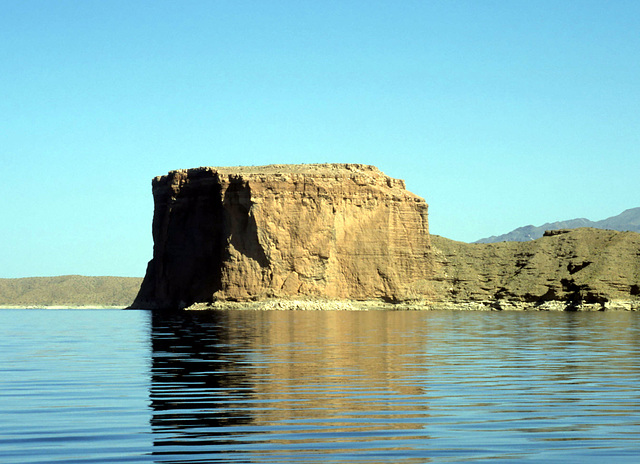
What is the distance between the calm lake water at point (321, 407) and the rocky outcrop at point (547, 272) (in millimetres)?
78995

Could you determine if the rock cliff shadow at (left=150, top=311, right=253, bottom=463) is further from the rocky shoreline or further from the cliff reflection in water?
the rocky shoreline

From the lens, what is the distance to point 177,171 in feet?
390

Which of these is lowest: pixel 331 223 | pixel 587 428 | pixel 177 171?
pixel 587 428

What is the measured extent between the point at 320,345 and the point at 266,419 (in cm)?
1871

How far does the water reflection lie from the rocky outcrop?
78482mm

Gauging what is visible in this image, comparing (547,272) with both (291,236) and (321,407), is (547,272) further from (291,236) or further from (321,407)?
(321,407)

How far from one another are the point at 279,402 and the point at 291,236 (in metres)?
89.3

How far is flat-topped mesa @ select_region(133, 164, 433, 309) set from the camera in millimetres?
103062

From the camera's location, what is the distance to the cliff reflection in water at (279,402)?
36.2ft

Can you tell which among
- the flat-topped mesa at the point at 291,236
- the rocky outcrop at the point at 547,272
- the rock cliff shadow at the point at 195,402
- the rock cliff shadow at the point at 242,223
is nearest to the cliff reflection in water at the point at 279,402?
the rock cliff shadow at the point at 195,402

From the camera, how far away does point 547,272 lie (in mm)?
112250

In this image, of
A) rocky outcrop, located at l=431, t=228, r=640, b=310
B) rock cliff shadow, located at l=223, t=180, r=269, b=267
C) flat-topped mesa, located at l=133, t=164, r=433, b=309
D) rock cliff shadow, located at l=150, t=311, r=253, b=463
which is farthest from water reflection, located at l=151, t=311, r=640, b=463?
rocky outcrop, located at l=431, t=228, r=640, b=310

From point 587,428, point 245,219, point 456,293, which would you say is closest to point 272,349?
point 587,428

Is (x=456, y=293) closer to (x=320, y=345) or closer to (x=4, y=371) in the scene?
(x=320, y=345)
